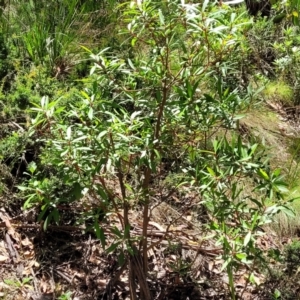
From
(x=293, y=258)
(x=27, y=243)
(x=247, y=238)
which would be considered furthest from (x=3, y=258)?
(x=293, y=258)

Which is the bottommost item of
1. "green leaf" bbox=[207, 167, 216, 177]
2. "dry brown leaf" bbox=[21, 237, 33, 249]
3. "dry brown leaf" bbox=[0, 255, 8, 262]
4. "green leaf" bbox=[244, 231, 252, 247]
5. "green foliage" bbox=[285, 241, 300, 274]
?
"green foliage" bbox=[285, 241, 300, 274]

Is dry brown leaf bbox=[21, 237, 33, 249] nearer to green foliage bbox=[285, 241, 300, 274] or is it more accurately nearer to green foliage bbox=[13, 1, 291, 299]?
green foliage bbox=[13, 1, 291, 299]

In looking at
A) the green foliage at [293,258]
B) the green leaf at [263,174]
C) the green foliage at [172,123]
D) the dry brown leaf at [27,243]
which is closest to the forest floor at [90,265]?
the dry brown leaf at [27,243]

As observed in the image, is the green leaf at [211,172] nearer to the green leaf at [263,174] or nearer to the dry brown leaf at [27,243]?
the green leaf at [263,174]

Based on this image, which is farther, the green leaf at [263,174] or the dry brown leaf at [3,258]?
the dry brown leaf at [3,258]

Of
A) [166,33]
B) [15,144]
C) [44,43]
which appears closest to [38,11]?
[44,43]

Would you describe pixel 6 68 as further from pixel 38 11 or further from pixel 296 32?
pixel 296 32

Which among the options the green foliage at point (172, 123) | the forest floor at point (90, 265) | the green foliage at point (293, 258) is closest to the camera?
the green foliage at point (172, 123)

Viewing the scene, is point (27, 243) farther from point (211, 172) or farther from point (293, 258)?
point (293, 258)

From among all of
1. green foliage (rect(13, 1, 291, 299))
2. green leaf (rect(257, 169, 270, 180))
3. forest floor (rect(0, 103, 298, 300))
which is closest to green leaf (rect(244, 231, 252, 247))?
green foliage (rect(13, 1, 291, 299))

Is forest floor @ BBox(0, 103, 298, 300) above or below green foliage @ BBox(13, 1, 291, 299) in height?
below

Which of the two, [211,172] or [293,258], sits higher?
[211,172]

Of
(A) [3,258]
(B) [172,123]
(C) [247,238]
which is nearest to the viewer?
(C) [247,238]

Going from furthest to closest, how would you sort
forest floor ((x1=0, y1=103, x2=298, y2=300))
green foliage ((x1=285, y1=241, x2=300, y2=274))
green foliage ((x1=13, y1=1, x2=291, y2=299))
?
green foliage ((x1=285, y1=241, x2=300, y2=274)) → forest floor ((x1=0, y1=103, x2=298, y2=300)) → green foliage ((x1=13, y1=1, x2=291, y2=299))
